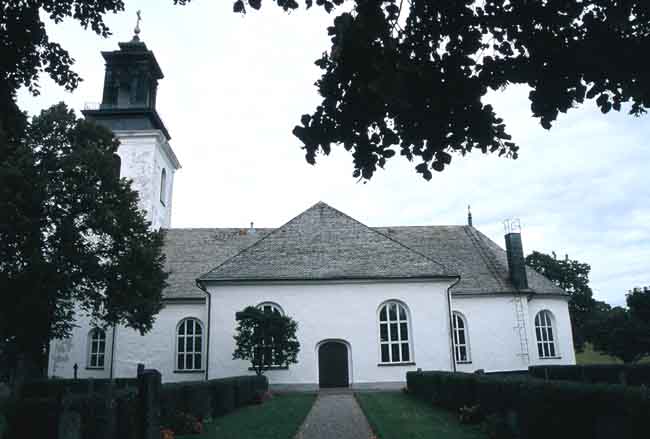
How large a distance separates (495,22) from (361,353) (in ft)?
64.0

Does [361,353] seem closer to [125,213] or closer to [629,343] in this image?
[125,213]

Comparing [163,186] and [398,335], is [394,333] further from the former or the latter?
[163,186]

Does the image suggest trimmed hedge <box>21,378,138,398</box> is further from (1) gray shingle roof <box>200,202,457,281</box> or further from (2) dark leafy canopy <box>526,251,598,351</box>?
(2) dark leafy canopy <box>526,251,598,351</box>

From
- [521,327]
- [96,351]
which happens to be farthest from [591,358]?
[96,351]

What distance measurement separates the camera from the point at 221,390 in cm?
1589

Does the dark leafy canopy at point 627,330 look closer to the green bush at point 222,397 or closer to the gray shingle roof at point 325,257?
the gray shingle roof at point 325,257

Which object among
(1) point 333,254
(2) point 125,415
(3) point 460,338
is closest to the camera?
(2) point 125,415

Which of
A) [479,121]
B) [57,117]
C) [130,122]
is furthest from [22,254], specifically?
[479,121]

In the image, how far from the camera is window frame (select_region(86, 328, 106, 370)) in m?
26.4

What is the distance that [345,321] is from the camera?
78.3ft

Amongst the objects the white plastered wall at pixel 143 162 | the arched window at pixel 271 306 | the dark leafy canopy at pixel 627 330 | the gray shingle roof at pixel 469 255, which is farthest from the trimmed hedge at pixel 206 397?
the dark leafy canopy at pixel 627 330

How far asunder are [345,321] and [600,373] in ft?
37.1

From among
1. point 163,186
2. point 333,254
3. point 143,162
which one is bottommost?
point 333,254

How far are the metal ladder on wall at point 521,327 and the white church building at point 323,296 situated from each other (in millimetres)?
66
